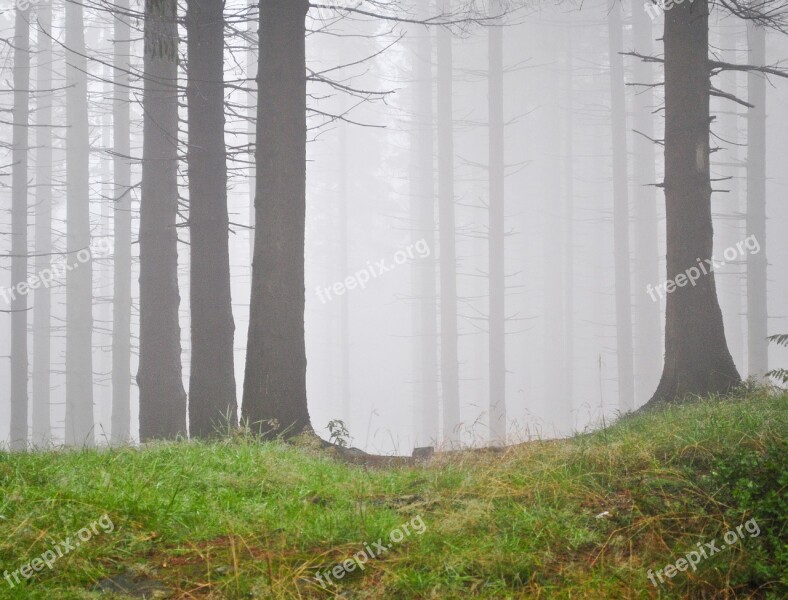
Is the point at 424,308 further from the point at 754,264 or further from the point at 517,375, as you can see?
the point at 517,375

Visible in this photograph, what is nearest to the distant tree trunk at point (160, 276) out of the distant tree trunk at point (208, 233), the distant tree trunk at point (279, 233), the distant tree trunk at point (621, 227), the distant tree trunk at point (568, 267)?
the distant tree trunk at point (208, 233)

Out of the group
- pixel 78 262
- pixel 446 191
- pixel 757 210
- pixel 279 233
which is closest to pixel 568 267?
pixel 446 191

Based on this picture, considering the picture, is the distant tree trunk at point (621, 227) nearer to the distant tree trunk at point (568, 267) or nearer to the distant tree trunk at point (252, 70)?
the distant tree trunk at point (568, 267)

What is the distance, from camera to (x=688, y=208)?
28.2 feet

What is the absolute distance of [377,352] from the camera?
48531 millimetres

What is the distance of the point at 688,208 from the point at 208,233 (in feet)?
21.2

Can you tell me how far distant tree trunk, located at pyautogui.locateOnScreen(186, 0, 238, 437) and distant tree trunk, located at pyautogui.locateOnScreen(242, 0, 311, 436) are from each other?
1.60 metres

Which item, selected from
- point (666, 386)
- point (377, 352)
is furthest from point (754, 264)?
point (377, 352)

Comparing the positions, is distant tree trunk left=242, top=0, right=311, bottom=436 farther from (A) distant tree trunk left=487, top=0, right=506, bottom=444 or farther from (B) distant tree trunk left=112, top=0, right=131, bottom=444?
(A) distant tree trunk left=487, top=0, right=506, bottom=444

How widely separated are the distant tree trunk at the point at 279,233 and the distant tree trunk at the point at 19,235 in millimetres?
11306

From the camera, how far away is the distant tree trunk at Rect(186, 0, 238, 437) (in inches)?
352

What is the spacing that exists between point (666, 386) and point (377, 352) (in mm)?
40278

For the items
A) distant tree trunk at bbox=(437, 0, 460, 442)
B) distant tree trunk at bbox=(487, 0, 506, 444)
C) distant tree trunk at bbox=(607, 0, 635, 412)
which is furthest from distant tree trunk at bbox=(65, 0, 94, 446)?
distant tree trunk at bbox=(607, 0, 635, 412)

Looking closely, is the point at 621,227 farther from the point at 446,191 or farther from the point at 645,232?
the point at 446,191
